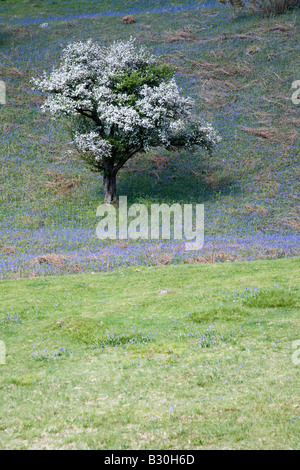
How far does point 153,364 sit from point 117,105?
102ft

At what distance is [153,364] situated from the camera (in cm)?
1284

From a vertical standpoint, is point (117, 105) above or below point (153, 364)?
above

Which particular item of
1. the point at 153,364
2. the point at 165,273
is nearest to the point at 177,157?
the point at 165,273

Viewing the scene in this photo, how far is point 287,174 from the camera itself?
148ft

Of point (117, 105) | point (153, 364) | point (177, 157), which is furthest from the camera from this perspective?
point (177, 157)

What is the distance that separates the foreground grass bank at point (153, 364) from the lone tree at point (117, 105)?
18827mm

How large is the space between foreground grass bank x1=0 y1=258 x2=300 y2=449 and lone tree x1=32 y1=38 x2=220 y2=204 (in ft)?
61.8

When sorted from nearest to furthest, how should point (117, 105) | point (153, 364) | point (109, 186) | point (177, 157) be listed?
1. point (153, 364)
2. point (117, 105)
3. point (109, 186)
4. point (177, 157)

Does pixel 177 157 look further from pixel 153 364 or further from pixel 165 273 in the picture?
pixel 153 364

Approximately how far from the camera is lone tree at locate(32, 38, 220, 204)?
39125mm

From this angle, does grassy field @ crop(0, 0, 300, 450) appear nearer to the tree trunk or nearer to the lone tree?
the tree trunk

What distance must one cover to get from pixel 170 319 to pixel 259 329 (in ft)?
10.9

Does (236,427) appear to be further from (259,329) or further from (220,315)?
(220,315)

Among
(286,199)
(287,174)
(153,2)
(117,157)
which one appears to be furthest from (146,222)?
(153,2)
